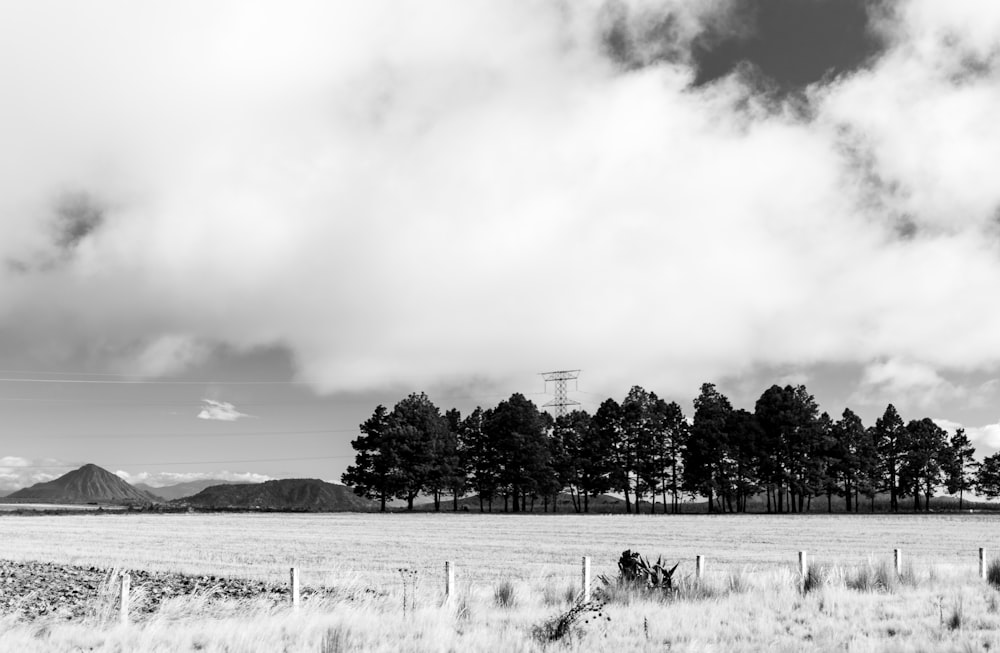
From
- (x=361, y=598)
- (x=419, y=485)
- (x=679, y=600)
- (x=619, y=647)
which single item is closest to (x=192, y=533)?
(x=361, y=598)

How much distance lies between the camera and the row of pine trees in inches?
4469

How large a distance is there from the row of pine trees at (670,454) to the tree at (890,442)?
0.16 m

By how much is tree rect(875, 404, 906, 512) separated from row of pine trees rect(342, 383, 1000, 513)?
0.16 meters

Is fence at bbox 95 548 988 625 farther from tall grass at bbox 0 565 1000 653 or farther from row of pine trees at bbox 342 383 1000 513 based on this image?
row of pine trees at bbox 342 383 1000 513

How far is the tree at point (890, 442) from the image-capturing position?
12888 cm

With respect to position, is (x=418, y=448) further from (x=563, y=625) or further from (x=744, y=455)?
(x=563, y=625)

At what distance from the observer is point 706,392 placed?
400ft

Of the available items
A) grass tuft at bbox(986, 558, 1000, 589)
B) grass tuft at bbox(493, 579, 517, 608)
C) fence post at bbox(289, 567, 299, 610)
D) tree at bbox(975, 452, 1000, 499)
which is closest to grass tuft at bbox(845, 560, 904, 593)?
grass tuft at bbox(986, 558, 1000, 589)

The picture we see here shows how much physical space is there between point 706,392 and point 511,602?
10710 centimetres

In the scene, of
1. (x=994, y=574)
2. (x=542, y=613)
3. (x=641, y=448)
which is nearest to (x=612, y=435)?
(x=641, y=448)

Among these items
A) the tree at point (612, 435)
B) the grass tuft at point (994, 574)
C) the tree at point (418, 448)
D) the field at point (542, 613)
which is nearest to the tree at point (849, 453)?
the tree at point (612, 435)

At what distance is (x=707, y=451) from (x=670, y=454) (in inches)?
271

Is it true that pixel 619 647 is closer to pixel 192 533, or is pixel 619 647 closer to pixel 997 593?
pixel 997 593

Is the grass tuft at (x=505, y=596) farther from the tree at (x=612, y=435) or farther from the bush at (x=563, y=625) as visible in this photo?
the tree at (x=612, y=435)
